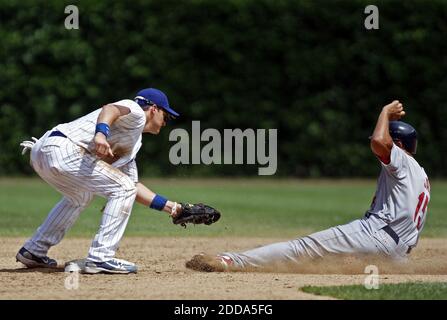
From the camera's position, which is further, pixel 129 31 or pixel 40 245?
pixel 129 31

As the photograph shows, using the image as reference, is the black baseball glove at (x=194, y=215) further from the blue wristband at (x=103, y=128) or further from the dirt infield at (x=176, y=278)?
the blue wristband at (x=103, y=128)

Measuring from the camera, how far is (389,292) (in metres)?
6.39

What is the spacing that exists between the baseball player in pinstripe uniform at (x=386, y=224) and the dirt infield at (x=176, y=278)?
147 mm

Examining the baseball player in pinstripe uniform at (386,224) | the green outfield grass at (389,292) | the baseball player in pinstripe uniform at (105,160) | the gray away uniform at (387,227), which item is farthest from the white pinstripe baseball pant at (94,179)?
the green outfield grass at (389,292)

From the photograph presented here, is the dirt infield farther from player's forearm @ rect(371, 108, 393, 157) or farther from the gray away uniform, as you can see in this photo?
player's forearm @ rect(371, 108, 393, 157)

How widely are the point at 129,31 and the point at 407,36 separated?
5.86 m

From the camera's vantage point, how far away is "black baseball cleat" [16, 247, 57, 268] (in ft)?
25.7

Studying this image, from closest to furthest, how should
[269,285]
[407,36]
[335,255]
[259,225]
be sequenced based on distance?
1. [269,285]
2. [335,255]
3. [259,225]
4. [407,36]

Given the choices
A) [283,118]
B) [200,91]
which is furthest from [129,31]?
[283,118]

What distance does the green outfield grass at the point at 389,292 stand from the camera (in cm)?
619

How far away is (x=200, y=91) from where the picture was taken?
63.2 feet

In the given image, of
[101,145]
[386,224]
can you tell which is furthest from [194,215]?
[386,224]

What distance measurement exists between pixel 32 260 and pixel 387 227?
3.05m
